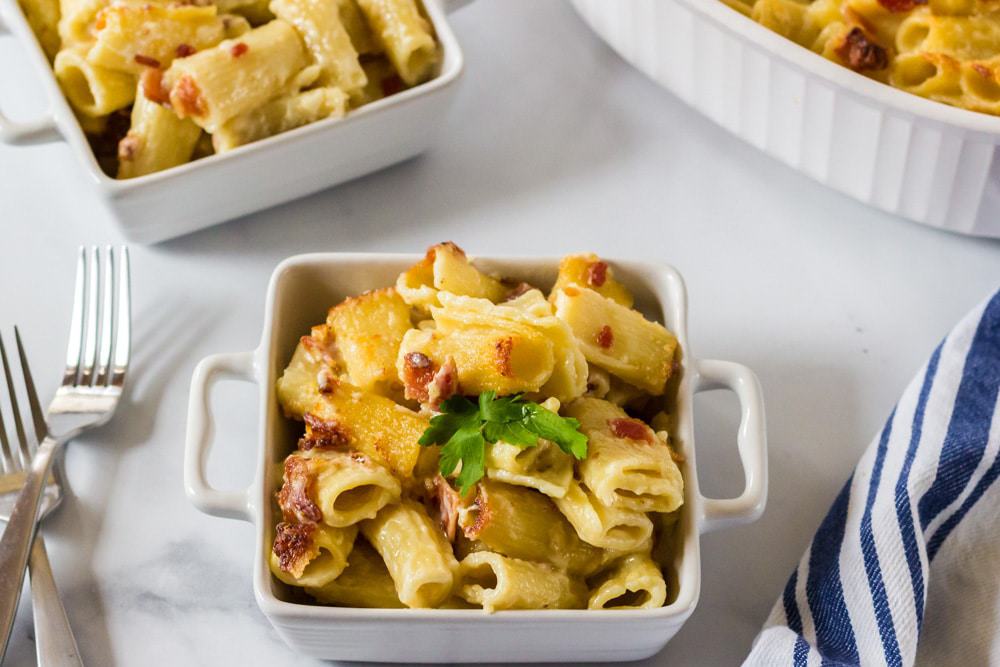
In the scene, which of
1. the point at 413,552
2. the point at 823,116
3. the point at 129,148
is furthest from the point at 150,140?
the point at 823,116

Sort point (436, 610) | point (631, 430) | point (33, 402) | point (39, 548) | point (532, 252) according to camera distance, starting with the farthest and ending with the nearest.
→ point (532, 252)
point (33, 402)
point (39, 548)
point (631, 430)
point (436, 610)

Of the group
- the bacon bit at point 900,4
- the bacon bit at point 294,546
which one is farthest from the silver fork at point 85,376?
the bacon bit at point 900,4

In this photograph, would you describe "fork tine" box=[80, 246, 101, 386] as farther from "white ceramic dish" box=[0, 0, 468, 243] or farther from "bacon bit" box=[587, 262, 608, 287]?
Result: "bacon bit" box=[587, 262, 608, 287]

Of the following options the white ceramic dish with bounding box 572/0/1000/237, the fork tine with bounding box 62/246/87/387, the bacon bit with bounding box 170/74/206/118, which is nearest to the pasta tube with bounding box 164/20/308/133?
the bacon bit with bounding box 170/74/206/118

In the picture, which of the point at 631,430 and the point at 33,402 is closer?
the point at 631,430

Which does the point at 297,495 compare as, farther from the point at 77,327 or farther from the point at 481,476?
the point at 77,327

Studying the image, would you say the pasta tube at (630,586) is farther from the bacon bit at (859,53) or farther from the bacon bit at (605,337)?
the bacon bit at (859,53)

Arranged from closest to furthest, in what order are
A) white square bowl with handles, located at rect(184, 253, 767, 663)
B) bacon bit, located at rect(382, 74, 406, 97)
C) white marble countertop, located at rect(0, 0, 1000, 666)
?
white square bowl with handles, located at rect(184, 253, 767, 663), white marble countertop, located at rect(0, 0, 1000, 666), bacon bit, located at rect(382, 74, 406, 97)
